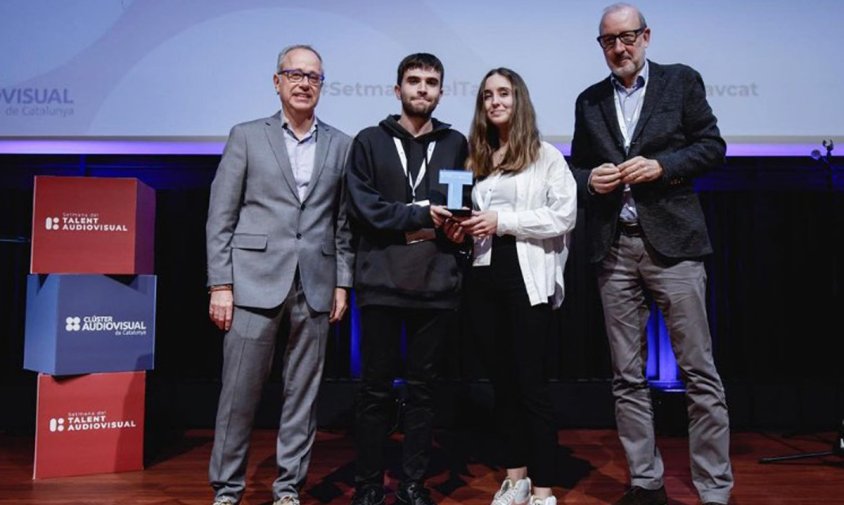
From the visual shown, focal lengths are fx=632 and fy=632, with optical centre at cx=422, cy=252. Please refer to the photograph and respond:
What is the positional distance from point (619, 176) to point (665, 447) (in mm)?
1680

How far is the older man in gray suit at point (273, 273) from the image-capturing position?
2129 millimetres

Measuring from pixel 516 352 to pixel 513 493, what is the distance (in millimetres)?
505

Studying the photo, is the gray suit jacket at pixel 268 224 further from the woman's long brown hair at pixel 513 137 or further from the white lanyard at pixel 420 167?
the woman's long brown hair at pixel 513 137

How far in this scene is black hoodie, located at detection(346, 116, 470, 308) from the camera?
2.04 meters

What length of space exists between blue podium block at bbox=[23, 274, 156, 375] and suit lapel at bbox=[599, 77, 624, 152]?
6.76 feet

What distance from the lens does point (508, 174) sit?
7.09 ft

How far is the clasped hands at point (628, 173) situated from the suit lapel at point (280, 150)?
1.03 m

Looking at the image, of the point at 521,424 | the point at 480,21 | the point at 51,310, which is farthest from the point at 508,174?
the point at 51,310

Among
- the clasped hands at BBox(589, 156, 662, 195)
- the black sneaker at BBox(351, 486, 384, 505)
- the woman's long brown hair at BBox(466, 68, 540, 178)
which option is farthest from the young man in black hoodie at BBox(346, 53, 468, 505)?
the clasped hands at BBox(589, 156, 662, 195)

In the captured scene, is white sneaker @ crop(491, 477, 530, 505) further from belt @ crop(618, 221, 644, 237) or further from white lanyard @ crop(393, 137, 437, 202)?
white lanyard @ crop(393, 137, 437, 202)

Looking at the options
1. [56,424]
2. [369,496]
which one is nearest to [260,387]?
[369,496]

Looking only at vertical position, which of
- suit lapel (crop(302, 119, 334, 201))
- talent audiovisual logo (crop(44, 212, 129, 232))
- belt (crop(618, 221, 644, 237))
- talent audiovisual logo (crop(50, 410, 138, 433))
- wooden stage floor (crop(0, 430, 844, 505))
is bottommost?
wooden stage floor (crop(0, 430, 844, 505))

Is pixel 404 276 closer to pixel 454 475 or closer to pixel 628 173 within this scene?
pixel 628 173

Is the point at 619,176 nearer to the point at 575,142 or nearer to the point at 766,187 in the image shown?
the point at 575,142
